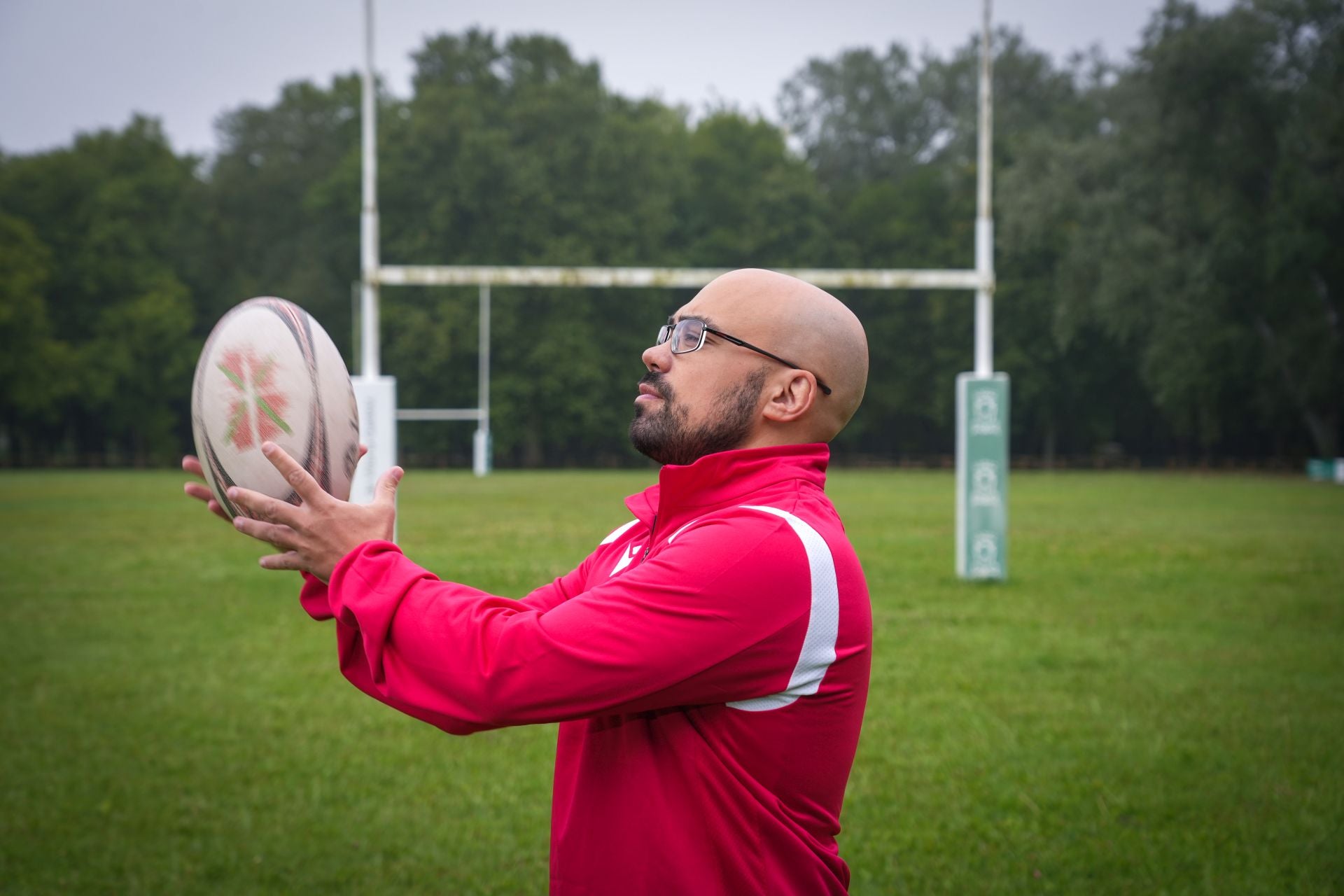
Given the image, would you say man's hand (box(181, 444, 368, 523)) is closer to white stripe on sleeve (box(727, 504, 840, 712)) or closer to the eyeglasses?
the eyeglasses

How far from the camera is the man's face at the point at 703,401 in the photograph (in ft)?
5.82

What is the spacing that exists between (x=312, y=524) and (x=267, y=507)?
0.08 meters

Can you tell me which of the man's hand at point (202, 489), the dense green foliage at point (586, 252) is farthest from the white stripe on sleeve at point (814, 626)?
the dense green foliage at point (586, 252)

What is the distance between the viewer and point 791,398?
1777 mm

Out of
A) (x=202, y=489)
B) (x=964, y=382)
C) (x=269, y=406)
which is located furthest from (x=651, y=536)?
(x=964, y=382)

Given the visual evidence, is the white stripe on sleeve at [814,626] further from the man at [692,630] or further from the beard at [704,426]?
the beard at [704,426]

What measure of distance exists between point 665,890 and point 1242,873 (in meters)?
3.01

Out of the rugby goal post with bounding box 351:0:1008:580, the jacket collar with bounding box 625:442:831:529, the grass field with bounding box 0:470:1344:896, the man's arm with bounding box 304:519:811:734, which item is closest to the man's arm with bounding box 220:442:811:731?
the man's arm with bounding box 304:519:811:734

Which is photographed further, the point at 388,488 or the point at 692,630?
the point at 388,488

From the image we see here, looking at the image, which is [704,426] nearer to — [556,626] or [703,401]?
[703,401]

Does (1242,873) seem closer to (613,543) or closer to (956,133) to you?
(613,543)

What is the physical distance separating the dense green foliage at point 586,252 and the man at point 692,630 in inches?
1363

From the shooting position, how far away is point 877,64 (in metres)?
51.5

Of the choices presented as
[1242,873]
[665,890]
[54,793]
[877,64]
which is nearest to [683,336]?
[665,890]
